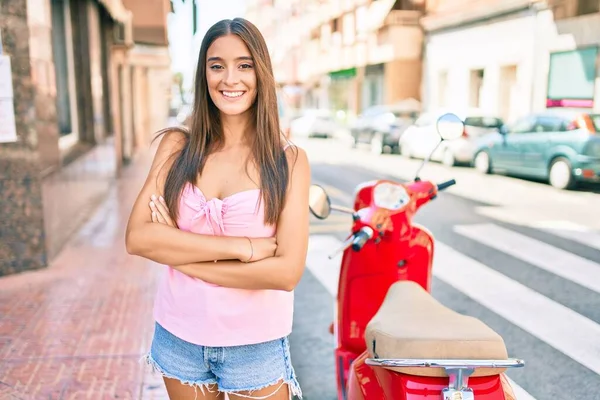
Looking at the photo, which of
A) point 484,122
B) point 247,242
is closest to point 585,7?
point 484,122

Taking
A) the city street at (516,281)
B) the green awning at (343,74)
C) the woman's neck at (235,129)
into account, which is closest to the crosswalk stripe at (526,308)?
the city street at (516,281)

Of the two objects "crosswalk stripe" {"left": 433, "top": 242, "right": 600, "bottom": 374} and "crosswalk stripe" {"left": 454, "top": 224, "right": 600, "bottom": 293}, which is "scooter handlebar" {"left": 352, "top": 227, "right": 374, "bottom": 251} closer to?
"crosswalk stripe" {"left": 433, "top": 242, "right": 600, "bottom": 374}

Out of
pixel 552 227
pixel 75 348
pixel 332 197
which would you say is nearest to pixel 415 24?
pixel 332 197

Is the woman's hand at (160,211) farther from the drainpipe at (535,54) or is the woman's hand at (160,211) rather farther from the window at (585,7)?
the drainpipe at (535,54)

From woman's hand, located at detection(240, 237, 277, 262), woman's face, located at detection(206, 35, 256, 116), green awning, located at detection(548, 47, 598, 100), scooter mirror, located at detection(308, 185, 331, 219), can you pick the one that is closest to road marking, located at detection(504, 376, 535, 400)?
scooter mirror, located at detection(308, 185, 331, 219)

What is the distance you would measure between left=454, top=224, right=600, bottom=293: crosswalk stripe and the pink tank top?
4645 mm

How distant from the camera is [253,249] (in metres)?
1.87

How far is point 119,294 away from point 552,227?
569 centimetres

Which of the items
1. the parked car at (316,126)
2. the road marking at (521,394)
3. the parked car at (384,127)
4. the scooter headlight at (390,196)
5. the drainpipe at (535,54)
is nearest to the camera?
the scooter headlight at (390,196)

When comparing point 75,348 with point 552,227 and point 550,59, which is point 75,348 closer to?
point 552,227

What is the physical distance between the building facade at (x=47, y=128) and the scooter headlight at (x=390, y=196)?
13.8 ft

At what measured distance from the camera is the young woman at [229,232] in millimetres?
1877

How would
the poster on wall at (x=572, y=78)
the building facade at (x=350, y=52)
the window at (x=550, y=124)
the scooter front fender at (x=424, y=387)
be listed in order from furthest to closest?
the building facade at (x=350, y=52) → the poster on wall at (x=572, y=78) → the window at (x=550, y=124) → the scooter front fender at (x=424, y=387)

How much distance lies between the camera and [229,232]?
6.25ft
